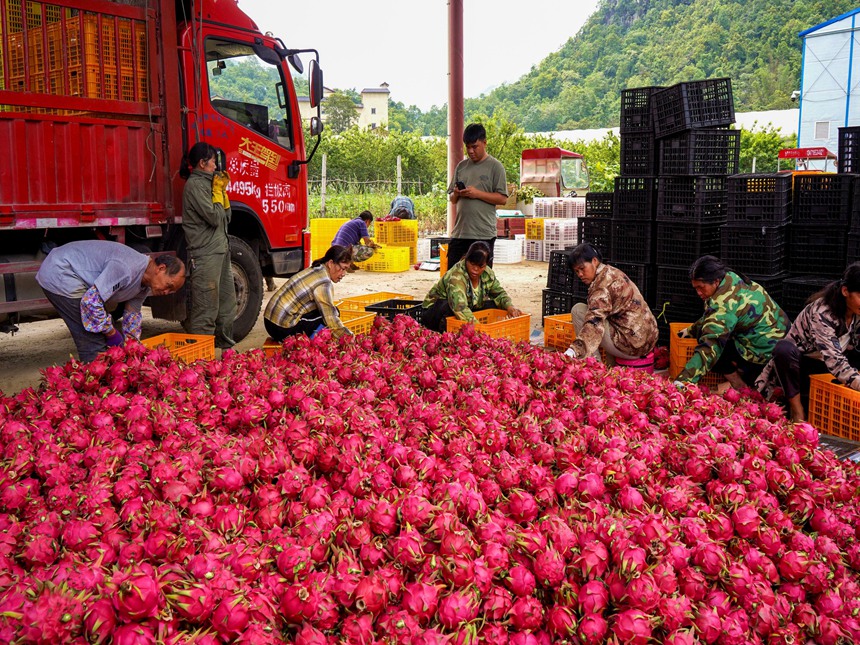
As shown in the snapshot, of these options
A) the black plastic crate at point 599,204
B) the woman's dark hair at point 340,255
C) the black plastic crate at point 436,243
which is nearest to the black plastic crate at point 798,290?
the black plastic crate at point 599,204

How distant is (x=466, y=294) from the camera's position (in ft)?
19.3

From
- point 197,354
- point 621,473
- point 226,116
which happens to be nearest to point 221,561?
point 621,473

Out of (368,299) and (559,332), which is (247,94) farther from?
(559,332)

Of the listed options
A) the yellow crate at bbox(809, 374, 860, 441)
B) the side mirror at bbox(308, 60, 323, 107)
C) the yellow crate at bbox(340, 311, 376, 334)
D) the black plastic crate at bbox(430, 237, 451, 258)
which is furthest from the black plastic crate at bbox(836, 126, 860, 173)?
the black plastic crate at bbox(430, 237, 451, 258)

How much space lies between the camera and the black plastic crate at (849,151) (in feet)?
19.4

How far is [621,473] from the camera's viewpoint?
2438 mm

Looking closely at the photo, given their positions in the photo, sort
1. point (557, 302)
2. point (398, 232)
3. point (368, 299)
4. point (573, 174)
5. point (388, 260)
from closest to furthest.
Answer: point (368, 299) < point (557, 302) < point (388, 260) < point (398, 232) < point (573, 174)

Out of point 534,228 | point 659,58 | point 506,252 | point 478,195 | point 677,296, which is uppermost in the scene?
point 659,58

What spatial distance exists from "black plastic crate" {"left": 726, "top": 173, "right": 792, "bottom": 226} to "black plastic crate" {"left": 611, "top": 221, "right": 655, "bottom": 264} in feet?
2.41

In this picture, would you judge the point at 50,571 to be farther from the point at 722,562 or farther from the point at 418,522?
the point at 722,562

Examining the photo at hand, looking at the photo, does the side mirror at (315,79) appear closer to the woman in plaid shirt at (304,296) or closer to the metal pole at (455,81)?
the woman in plaid shirt at (304,296)

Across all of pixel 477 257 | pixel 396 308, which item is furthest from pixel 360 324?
pixel 477 257

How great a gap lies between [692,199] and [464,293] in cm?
219

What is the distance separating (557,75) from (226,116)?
213ft
